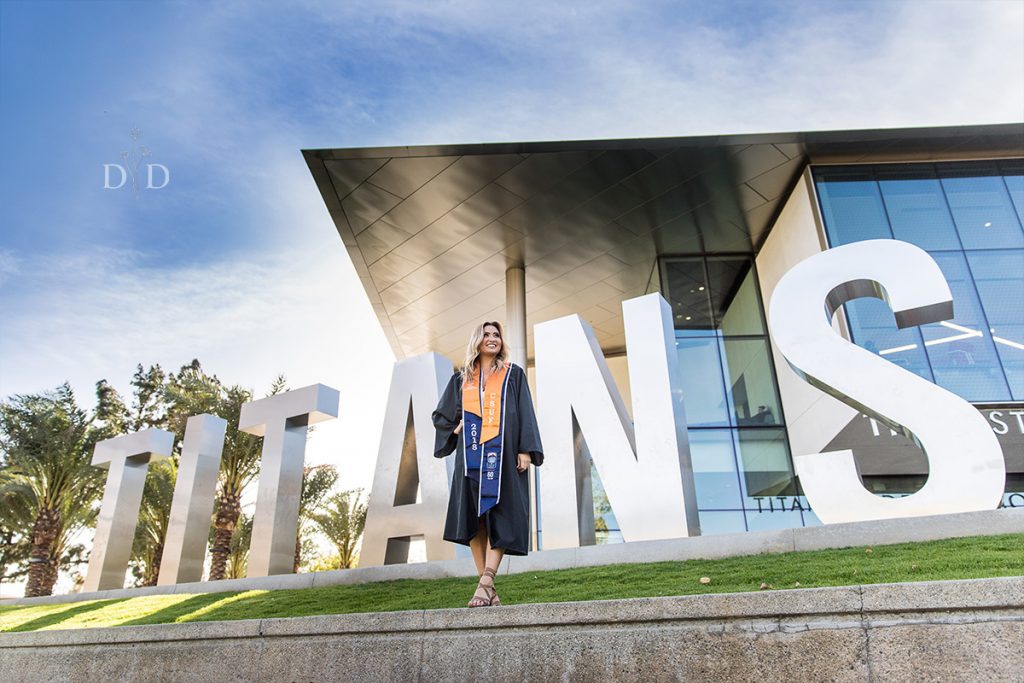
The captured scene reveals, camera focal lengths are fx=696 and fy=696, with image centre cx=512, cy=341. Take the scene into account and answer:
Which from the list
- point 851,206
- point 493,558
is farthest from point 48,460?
point 851,206

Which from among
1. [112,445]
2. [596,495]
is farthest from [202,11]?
[596,495]

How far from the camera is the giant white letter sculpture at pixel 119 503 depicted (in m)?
11.9

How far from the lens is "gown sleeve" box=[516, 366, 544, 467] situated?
4.82m

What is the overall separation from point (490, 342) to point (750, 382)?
12862 millimetres

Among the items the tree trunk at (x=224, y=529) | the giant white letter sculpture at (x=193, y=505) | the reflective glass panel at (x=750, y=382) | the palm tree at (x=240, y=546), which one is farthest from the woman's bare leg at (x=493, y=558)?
the palm tree at (x=240, y=546)

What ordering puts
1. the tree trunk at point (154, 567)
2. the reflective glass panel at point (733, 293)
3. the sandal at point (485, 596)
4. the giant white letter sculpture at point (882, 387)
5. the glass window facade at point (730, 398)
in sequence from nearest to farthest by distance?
the sandal at point (485, 596) < the giant white letter sculpture at point (882, 387) < the glass window facade at point (730, 398) < the reflective glass panel at point (733, 293) < the tree trunk at point (154, 567)

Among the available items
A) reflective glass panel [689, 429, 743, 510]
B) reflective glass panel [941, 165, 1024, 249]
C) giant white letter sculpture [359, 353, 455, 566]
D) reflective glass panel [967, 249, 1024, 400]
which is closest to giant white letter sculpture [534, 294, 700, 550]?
giant white letter sculpture [359, 353, 455, 566]

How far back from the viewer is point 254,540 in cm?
1024

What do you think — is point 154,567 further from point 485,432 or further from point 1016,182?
point 1016,182

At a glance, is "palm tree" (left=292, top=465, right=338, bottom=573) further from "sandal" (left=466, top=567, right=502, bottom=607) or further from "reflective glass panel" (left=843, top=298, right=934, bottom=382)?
"sandal" (left=466, top=567, right=502, bottom=607)

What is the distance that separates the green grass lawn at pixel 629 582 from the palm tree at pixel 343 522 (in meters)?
17.2

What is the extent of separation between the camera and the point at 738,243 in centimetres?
1758

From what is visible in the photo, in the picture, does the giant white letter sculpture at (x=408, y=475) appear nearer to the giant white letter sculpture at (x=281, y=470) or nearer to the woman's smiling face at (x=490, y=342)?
the giant white letter sculpture at (x=281, y=470)

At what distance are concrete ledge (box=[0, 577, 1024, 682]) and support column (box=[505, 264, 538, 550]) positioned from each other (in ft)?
39.9
